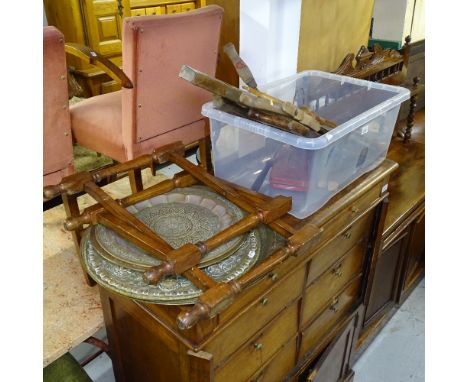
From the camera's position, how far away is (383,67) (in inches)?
70.2

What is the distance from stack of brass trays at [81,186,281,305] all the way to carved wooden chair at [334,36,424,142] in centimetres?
88

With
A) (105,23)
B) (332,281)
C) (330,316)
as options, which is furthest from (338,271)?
(105,23)

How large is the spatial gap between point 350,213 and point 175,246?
0.49m

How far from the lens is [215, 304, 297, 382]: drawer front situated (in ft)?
2.89

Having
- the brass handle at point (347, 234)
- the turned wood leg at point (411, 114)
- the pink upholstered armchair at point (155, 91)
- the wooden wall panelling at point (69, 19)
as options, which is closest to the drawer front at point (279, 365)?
the brass handle at point (347, 234)

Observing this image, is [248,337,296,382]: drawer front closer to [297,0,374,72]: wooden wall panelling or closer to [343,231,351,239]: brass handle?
[343,231,351,239]: brass handle

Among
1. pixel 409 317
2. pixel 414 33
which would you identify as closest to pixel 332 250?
pixel 409 317

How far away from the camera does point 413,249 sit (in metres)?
1.83

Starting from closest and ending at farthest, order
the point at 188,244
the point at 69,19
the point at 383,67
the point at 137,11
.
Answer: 1. the point at 188,244
2. the point at 383,67
3. the point at 69,19
4. the point at 137,11

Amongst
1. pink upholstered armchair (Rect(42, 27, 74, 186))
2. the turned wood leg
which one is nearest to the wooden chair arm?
pink upholstered armchair (Rect(42, 27, 74, 186))

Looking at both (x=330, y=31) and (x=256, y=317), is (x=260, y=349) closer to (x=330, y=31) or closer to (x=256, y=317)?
(x=256, y=317)

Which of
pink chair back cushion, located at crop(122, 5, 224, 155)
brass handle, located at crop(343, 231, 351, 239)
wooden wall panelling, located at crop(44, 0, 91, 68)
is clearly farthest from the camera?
wooden wall panelling, located at crop(44, 0, 91, 68)

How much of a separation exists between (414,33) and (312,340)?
1.75m

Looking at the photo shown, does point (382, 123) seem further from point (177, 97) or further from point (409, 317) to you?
point (409, 317)
